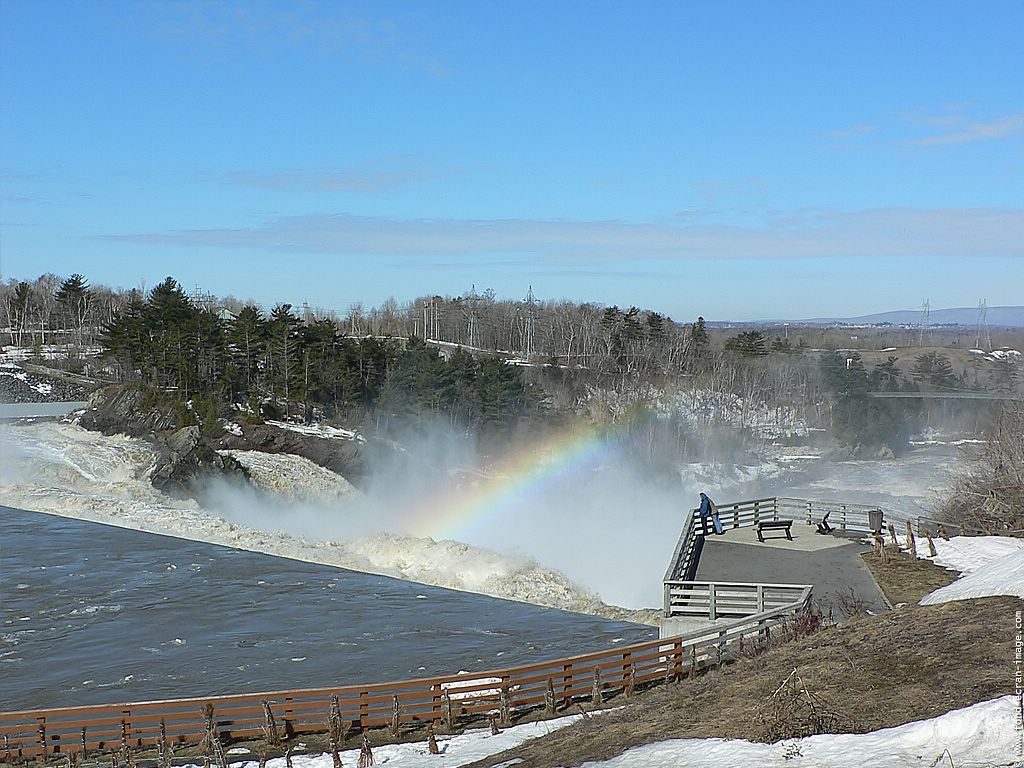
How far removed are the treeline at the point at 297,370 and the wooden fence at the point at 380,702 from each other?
184ft

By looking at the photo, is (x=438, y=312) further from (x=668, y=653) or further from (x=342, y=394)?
Answer: (x=668, y=653)

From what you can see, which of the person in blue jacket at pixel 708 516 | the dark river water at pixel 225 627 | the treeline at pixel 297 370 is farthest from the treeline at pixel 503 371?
the person in blue jacket at pixel 708 516

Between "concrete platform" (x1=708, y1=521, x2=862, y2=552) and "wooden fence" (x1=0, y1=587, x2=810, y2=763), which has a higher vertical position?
"concrete platform" (x1=708, y1=521, x2=862, y2=552)

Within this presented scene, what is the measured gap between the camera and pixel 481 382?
263ft

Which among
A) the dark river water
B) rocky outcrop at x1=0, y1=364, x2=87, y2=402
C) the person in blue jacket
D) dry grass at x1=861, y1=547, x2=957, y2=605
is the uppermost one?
rocky outcrop at x1=0, y1=364, x2=87, y2=402

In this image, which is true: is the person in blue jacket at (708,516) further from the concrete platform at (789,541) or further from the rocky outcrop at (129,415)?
the rocky outcrop at (129,415)

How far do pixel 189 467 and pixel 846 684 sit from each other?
1824 inches

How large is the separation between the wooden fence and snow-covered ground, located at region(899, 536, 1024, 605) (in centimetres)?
346

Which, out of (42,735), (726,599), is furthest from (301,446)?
(42,735)

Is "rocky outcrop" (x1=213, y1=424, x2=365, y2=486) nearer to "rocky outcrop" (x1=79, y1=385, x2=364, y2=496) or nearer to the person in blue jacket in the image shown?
"rocky outcrop" (x1=79, y1=385, x2=364, y2=496)

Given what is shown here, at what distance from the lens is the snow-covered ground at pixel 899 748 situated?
10.8 m

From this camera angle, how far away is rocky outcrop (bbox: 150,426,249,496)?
54.0 metres

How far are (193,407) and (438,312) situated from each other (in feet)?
323

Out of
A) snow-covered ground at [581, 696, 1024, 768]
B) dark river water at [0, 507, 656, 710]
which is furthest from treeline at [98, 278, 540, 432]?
snow-covered ground at [581, 696, 1024, 768]
